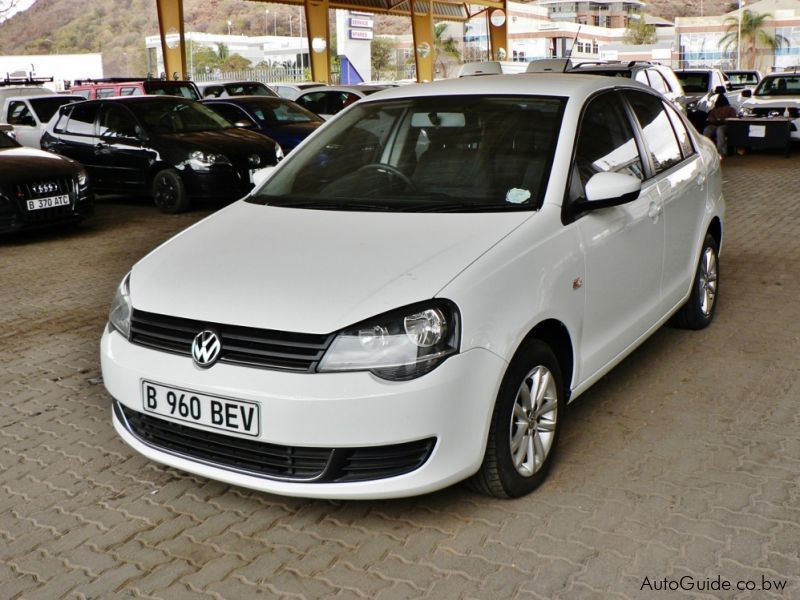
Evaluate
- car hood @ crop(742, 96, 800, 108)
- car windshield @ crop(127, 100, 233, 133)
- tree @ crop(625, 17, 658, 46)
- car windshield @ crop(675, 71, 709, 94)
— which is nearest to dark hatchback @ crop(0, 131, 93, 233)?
car windshield @ crop(127, 100, 233, 133)

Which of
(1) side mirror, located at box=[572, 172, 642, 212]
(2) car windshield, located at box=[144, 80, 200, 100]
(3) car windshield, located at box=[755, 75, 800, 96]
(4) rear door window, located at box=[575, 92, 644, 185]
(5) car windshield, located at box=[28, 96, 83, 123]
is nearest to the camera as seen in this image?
(1) side mirror, located at box=[572, 172, 642, 212]

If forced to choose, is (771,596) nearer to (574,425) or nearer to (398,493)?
(398,493)

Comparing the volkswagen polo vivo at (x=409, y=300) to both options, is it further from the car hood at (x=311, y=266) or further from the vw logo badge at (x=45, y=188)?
the vw logo badge at (x=45, y=188)

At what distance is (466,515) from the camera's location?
3465 mm

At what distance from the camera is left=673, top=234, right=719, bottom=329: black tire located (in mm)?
5609

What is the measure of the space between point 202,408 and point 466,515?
1.06 metres

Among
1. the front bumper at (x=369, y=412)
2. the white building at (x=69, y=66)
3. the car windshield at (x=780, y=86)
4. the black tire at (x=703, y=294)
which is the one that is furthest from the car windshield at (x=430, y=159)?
the white building at (x=69, y=66)

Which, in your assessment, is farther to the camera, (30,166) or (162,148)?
(162,148)

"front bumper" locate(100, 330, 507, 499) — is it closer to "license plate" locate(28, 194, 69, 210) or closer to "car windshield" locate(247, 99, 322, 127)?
"license plate" locate(28, 194, 69, 210)

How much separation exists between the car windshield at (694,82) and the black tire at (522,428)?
2038 centimetres

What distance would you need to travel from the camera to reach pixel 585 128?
4195mm

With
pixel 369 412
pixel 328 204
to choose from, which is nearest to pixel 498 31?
pixel 328 204

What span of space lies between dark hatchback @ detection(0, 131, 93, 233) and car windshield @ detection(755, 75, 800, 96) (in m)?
15.8

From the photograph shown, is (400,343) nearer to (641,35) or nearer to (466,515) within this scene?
(466,515)
